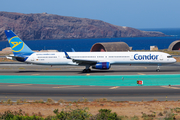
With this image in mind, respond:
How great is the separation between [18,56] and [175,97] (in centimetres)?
3094

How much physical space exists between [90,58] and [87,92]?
1785 centimetres

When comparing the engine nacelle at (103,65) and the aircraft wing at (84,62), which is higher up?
the aircraft wing at (84,62)

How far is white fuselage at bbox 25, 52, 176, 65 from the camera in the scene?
4722 cm

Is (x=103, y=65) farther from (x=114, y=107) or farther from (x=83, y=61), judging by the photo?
(x=114, y=107)

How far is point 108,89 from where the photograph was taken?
3259 centimetres

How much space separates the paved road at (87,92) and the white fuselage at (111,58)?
13.6m

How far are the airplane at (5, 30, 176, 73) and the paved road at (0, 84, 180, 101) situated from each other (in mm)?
12942

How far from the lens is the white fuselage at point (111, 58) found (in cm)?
4722

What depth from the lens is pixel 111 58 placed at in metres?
47.5

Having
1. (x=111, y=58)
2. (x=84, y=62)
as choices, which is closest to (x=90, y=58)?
(x=84, y=62)

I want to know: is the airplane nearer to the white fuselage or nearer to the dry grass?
the white fuselage

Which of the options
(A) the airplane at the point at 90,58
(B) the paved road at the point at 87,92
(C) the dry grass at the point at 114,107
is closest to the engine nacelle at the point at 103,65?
(A) the airplane at the point at 90,58

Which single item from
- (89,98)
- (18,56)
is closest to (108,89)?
(89,98)

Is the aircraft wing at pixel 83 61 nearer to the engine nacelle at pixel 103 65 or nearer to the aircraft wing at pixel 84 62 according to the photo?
the aircraft wing at pixel 84 62
